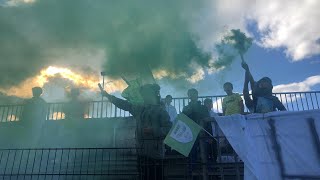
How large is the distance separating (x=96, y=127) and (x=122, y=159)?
13.5ft

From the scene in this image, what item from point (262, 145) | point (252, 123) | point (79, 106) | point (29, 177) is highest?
point (79, 106)

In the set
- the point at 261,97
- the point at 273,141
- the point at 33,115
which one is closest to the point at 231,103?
the point at 261,97

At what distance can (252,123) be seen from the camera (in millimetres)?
5289

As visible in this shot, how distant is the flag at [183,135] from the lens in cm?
538

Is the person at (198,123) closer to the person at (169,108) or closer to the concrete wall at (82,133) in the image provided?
the person at (169,108)

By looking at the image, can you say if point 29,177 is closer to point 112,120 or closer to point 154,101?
point 154,101

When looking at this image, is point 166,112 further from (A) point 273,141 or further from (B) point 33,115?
(B) point 33,115

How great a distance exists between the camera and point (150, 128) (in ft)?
22.9

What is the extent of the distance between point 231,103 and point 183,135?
2732 mm

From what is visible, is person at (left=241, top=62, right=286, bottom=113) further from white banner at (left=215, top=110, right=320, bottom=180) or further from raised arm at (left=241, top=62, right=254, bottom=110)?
white banner at (left=215, top=110, right=320, bottom=180)

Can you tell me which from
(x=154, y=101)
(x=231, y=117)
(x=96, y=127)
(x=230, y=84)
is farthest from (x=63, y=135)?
(x=231, y=117)

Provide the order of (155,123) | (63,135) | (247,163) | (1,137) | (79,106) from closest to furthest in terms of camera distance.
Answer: (247,163) < (155,123) < (1,137) < (63,135) < (79,106)

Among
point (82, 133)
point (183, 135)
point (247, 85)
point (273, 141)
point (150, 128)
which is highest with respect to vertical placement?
point (247, 85)

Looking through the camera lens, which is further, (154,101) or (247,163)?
(154,101)
